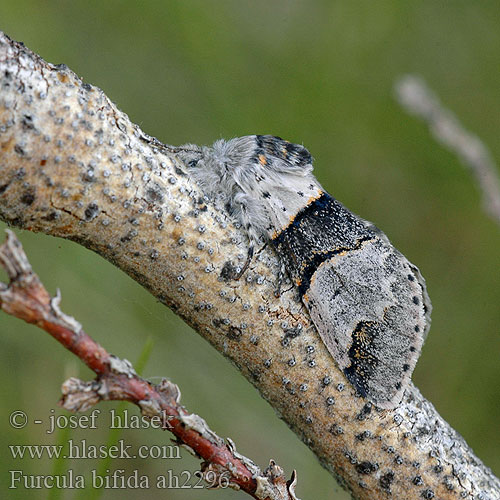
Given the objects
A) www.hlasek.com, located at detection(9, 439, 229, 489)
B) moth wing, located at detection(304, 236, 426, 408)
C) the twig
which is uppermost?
the twig

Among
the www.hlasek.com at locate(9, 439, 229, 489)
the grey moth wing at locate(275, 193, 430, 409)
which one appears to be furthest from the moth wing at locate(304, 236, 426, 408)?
the www.hlasek.com at locate(9, 439, 229, 489)

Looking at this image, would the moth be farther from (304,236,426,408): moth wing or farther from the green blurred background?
the green blurred background

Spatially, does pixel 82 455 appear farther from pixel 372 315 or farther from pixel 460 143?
pixel 460 143

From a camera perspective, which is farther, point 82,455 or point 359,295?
point 82,455

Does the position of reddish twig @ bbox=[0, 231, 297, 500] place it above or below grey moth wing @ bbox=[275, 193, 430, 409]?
below

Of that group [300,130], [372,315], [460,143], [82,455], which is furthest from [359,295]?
[300,130]
